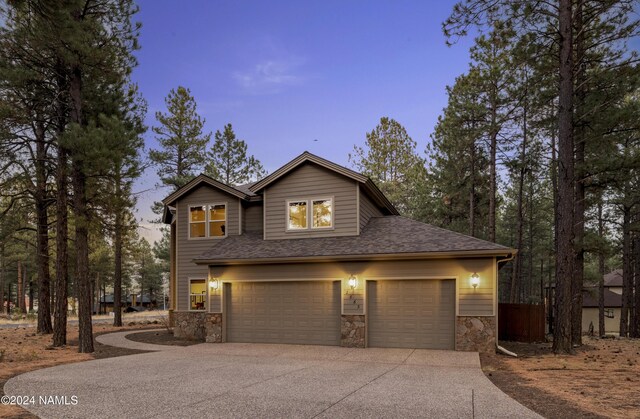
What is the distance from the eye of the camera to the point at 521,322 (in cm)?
1470

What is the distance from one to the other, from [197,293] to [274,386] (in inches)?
384

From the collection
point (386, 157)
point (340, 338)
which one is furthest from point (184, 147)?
point (340, 338)

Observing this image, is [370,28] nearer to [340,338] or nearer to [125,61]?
[125,61]

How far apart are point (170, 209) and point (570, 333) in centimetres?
1563

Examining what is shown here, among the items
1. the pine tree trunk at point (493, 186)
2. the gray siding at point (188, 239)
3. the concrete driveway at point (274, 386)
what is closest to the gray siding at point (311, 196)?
the gray siding at point (188, 239)

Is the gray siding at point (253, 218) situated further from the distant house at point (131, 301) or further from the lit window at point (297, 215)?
the distant house at point (131, 301)

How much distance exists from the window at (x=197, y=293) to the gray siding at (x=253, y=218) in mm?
2728

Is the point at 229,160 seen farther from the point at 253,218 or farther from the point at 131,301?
the point at 131,301

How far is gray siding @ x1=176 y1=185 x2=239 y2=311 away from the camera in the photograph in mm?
16500

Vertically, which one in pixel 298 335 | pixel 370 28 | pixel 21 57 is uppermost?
pixel 370 28

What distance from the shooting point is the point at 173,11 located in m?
22.2

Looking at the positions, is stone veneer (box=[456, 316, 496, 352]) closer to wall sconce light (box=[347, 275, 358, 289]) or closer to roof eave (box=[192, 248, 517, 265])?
roof eave (box=[192, 248, 517, 265])

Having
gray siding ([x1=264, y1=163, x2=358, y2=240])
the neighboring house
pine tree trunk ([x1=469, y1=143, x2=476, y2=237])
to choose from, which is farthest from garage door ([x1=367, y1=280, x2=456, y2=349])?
the neighboring house

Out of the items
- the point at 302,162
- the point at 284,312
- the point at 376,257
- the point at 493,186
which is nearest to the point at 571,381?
the point at 376,257
